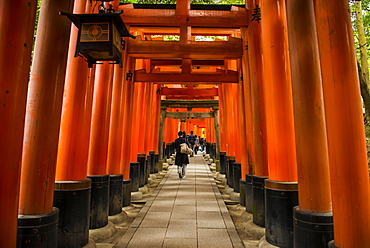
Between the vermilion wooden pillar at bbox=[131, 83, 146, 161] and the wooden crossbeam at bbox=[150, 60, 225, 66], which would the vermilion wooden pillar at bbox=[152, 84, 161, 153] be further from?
the vermilion wooden pillar at bbox=[131, 83, 146, 161]

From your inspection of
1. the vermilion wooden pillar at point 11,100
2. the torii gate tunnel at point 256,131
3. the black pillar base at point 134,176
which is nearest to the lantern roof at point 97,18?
the torii gate tunnel at point 256,131

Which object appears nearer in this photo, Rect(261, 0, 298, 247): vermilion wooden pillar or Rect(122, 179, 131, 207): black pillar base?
Rect(261, 0, 298, 247): vermilion wooden pillar

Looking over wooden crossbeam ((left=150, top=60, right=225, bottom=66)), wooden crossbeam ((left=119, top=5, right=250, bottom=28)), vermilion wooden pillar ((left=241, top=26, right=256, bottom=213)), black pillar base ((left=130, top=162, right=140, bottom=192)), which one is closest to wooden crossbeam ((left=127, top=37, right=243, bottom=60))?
vermilion wooden pillar ((left=241, top=26, right=256, bottom=213))

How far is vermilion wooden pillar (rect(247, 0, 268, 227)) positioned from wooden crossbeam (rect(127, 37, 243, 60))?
888 mm

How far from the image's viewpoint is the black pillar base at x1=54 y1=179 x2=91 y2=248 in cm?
319

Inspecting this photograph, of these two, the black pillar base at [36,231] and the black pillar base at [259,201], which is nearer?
the black pillar base at [36,231]

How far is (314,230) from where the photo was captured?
8.04 feet

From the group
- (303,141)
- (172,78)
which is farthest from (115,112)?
(303,141)

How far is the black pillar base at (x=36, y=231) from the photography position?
7.36 feet

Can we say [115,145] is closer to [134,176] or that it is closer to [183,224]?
[134,176]

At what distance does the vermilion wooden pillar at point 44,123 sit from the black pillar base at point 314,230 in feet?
8.64

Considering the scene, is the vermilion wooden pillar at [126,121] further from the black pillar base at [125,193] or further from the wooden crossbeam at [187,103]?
the wooden crossbeam at [187,103]

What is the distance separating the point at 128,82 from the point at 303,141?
15.6 ft

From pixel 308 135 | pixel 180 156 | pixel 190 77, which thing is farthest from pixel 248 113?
pixel 180 156
